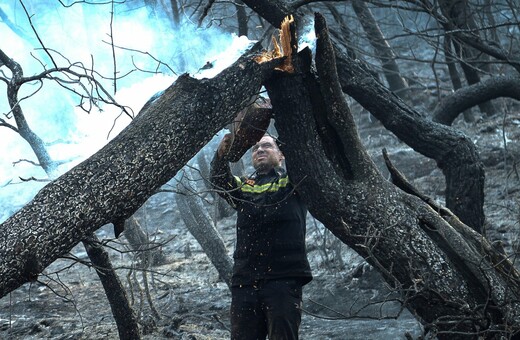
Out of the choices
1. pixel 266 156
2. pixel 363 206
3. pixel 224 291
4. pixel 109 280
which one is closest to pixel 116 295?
pixel 109 280

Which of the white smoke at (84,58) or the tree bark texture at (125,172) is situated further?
the white smoke at (84,58)

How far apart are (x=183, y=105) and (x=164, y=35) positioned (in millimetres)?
4372

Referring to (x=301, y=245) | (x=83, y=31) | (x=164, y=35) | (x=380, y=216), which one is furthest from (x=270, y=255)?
(x=83, y=31)

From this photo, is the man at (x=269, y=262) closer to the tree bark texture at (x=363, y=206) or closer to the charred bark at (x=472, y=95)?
the tree bark texture at (x=363, y=206)

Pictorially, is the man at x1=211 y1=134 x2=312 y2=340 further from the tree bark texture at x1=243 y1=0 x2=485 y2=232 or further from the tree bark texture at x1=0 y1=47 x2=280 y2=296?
the tree bark texture at x1=243 y1=0 x2=485 y2=232

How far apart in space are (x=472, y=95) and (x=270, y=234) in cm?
322

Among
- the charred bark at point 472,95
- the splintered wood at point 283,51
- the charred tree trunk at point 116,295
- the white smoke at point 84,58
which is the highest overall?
the white smoke at point 84,58

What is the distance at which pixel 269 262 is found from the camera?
4141 millimetres

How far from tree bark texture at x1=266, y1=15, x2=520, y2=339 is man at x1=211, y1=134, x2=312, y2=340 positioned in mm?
177

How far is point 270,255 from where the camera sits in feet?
13.6

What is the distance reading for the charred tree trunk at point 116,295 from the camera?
4.61 metres

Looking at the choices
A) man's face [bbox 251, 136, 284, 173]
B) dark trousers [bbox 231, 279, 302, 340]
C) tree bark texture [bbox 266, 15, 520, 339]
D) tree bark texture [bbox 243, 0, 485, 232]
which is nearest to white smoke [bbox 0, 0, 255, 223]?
tree bark texture [bbox 243, 0, 485, 232]

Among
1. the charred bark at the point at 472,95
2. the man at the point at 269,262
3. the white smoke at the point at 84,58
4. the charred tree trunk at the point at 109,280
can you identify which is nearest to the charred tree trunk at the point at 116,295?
the charred tree trunk at the point at 109,280

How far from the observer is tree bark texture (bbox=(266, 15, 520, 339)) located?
3.97 metres
